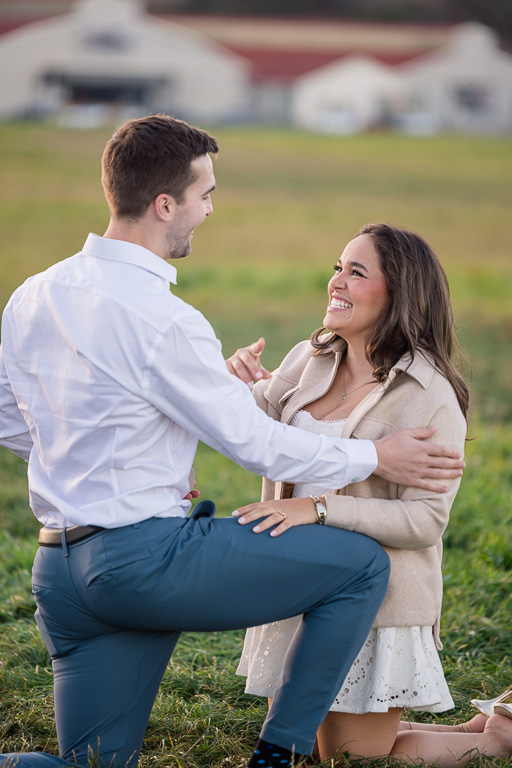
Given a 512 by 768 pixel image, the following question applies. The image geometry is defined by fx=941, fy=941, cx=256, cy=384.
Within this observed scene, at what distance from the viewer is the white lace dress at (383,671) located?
9.46 feet

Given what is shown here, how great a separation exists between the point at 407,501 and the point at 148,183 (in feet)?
3.91

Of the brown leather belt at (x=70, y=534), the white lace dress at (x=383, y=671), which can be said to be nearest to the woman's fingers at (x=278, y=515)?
the white lace dress at (x=383, y=671)

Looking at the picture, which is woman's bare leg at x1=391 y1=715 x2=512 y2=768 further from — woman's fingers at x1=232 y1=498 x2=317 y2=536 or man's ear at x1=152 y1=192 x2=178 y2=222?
man's ear at x1=152 y1=192 x2=178 y2=222

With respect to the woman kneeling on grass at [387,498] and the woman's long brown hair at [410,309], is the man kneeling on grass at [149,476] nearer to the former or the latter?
the woman kneeling on grass at [387,498]

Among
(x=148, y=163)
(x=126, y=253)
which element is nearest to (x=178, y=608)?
(x=126, y=253)

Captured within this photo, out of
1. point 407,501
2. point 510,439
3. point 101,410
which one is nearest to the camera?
point 101,410

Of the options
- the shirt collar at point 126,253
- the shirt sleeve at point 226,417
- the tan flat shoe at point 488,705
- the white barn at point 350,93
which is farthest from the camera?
the white barn at point 350,93

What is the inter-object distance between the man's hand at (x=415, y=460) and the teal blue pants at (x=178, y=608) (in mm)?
214

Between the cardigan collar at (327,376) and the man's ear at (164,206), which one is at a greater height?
the man's ear at (164,206)

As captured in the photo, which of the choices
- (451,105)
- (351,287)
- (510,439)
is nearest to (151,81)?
(451,105)

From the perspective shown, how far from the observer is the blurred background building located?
40.3 metres

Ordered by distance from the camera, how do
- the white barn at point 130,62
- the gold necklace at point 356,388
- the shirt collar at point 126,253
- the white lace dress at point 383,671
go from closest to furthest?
the shirt collar at point 126,253, the white lace dress at point 383,671, the gold necklace at point 356,388, the white barn at point 130,62

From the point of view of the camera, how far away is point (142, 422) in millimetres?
2549

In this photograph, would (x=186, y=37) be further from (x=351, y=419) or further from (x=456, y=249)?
(x=351, y=419)
